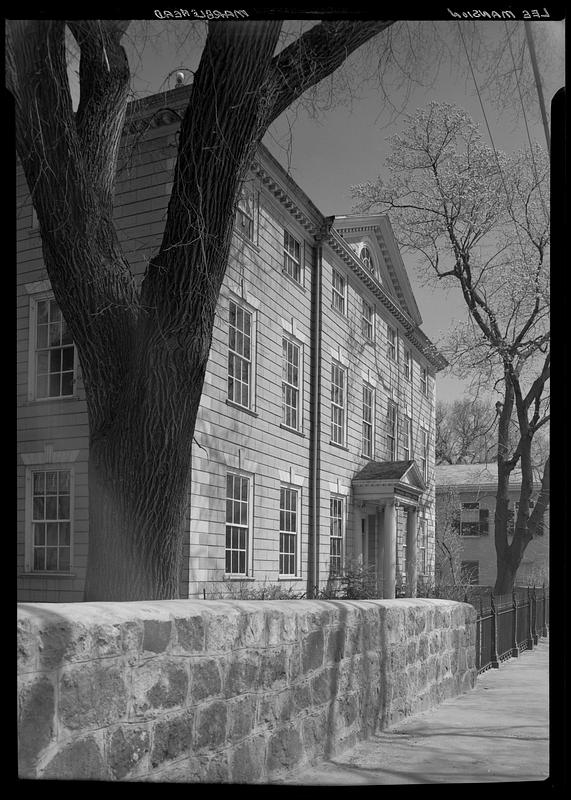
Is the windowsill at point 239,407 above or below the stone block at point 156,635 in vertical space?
above

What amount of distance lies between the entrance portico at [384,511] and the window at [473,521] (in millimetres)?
214

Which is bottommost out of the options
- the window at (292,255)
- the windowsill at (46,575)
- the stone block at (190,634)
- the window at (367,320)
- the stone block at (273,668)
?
the stone block at (273,668)

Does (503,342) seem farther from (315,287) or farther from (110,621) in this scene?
(110,621)

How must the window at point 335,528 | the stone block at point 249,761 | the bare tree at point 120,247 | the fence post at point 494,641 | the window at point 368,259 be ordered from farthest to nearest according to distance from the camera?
the fence post at point 494,641
the window at point 368,259
the window at point 335,528
the bare tree at point 120,247
the stone block at point 249,761

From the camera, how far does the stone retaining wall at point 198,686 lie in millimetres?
2867

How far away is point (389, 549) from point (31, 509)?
5.34ft

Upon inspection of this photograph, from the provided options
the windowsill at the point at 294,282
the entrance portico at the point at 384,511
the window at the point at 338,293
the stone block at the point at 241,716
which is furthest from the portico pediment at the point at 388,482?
the stone block at the point at 241,716

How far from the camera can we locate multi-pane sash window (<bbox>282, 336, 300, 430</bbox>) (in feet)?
13.3

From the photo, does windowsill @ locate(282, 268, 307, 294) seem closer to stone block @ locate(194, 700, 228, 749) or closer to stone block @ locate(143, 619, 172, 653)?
stone block @ locate(143, 619, 172, 653)

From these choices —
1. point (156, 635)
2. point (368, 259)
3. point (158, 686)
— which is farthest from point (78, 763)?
point (368, 259)

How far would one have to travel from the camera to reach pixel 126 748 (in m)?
3.07

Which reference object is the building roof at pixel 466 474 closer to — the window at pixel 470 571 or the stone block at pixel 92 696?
the window at pixel 470 571

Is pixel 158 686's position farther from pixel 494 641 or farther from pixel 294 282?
pixel 494 641

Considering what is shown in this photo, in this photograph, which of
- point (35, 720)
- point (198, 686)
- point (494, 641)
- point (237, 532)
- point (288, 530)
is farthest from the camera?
point (494, 641)
